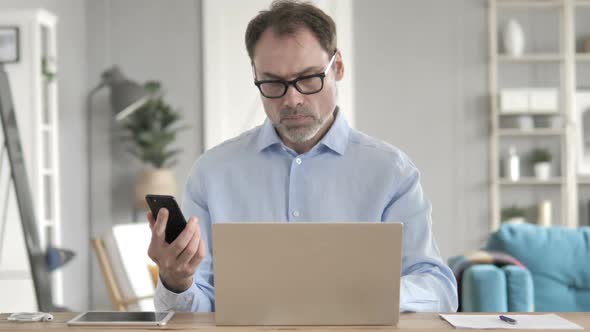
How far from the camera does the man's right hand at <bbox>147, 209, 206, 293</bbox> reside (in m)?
1.68

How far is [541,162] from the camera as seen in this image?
6.75 metres

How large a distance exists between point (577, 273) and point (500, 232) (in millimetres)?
388

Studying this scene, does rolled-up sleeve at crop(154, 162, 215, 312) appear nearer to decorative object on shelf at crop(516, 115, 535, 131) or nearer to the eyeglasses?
the eyeglasses

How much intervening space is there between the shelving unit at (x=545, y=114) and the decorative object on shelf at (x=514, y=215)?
61 millimetres

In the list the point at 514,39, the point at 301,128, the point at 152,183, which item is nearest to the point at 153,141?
the point at 152,183

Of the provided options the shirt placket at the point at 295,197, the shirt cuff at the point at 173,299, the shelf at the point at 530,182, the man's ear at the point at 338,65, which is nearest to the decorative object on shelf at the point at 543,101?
the shelf at the point at 530,182

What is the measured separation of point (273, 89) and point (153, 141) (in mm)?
4607

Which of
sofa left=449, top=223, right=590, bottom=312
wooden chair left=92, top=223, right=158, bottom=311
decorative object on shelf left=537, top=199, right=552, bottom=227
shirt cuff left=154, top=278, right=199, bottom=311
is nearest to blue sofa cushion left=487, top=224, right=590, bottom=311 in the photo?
sofa left=449, top=223, right=590, bottom=312

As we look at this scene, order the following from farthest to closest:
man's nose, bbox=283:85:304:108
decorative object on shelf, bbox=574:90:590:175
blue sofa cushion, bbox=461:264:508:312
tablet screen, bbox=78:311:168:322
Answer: decorative object on shelf, bbox=574:90:590:175
blue sofa cushion, bbox=461:264:508:312
man's nose, bbox=283:85:304:108
tablet screen, bbox=78:311:168:322

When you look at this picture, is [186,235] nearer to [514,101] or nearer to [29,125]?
[29,125]

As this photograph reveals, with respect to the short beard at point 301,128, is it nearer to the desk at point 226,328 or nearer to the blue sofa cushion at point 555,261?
the desk at point 226,328

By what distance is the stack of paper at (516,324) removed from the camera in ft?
5.24

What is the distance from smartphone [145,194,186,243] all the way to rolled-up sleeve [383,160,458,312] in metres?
0.48

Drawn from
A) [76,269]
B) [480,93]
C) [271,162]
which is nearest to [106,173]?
[76,269]
